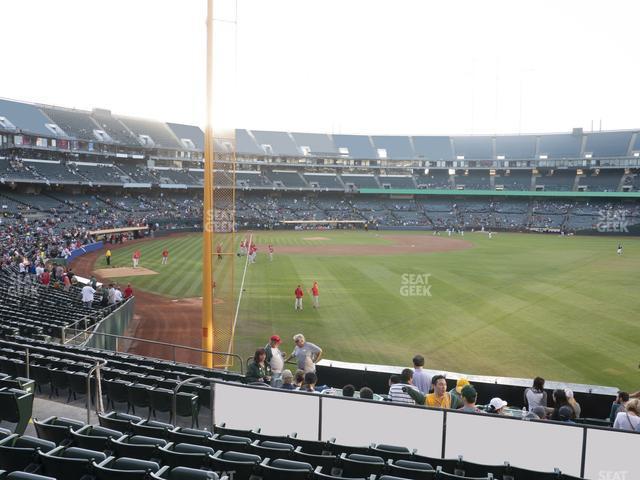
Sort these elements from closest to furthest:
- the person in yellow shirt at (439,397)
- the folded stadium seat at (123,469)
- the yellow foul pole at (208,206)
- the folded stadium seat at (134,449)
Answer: the folded stadium seat at (123,469), the folded stadium seat at (134,449), the person in yellow shirt at (439,397), the yellow foul pole at (208,206)

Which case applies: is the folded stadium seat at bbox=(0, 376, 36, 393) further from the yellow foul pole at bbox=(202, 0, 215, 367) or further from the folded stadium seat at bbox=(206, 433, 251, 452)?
the yellow foul pole at bbox=(202, 0, 215, 367)

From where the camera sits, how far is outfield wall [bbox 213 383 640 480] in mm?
5531

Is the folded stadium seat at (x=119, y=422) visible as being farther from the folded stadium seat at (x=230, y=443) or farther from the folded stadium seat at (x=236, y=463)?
the folded stadium seat at (x=236, y=463)

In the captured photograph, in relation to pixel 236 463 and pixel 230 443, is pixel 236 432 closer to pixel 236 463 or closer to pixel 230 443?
pixel 230 443

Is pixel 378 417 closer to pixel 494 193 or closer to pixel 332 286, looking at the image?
pixel 332 286

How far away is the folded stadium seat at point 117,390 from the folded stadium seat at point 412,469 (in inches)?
213

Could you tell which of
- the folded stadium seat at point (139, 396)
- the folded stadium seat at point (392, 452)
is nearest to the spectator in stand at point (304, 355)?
the folded stadium seat at point (139, 396)

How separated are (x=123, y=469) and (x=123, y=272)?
29914mm

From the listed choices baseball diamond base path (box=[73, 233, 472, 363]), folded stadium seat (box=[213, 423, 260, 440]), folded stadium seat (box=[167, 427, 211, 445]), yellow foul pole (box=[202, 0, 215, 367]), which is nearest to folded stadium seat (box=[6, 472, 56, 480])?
folded stadium seat (box=[167, 427, 211, 445])

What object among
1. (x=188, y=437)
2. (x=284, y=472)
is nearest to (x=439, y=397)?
(x=284, y=472)

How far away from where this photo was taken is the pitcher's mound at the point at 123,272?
31.9m

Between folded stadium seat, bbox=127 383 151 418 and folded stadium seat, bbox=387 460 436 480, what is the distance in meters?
4.88

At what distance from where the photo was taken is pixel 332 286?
2917cm

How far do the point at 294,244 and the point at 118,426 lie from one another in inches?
1845
